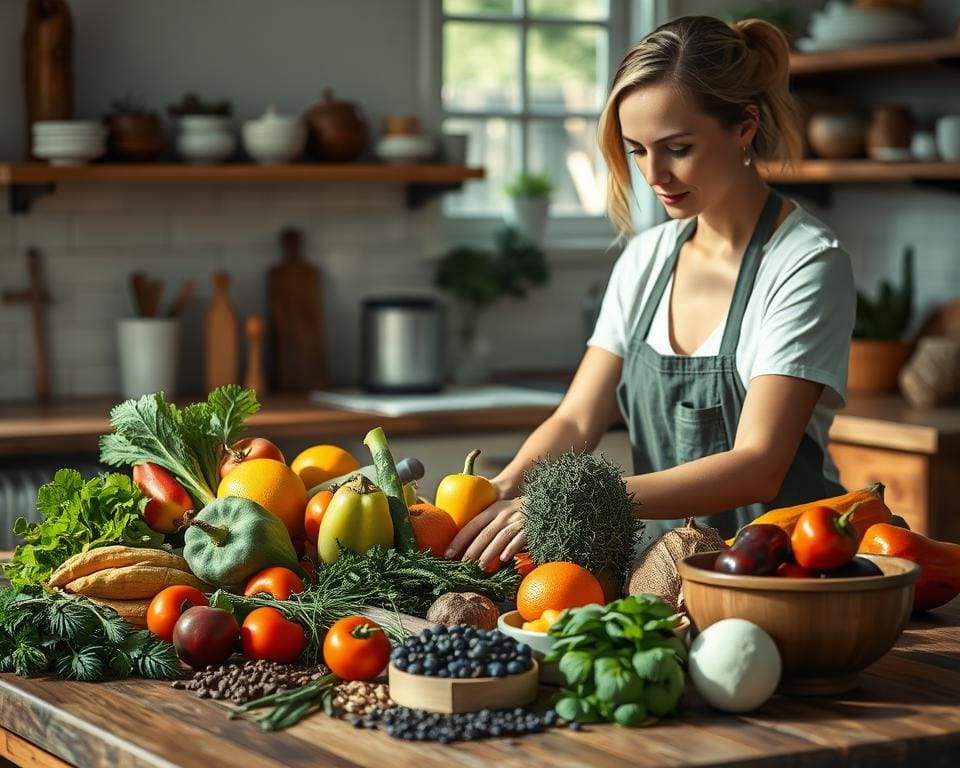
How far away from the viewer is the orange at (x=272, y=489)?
210cm

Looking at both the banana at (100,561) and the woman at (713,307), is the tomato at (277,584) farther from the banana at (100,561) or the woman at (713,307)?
the woman at (713,307)

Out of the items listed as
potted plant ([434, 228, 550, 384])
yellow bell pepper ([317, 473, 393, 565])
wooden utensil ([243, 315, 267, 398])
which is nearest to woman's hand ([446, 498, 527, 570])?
yellow bell pepper ([317, 473, 393, 565])

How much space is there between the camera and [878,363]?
4773 mm

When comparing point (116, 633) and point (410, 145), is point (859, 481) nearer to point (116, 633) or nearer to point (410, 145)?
point (410, 145)

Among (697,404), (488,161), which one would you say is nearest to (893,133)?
(488,161)

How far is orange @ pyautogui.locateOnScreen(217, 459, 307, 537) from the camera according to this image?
210 cm

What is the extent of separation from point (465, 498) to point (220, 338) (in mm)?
2673

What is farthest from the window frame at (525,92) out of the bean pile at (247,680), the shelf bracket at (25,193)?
the bean pile at (247,680)

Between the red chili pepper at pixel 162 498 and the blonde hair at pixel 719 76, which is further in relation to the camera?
the blonde hair at pixel 719 76

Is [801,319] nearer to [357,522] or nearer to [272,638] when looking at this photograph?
[357,522]

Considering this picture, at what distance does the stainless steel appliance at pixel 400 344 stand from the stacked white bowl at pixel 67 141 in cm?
92

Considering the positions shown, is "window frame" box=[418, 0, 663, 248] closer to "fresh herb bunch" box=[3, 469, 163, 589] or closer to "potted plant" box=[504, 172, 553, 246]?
"potted plant" box=[504, 172, 553, 246]

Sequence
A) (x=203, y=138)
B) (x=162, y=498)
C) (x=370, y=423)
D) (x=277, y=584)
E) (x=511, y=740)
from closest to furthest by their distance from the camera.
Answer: (x=511, y=740), (x=277, y=584), (x=162, y=498), (x=370, y=423), (x=203, y=138)

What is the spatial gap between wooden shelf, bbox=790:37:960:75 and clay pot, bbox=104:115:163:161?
198 cm
